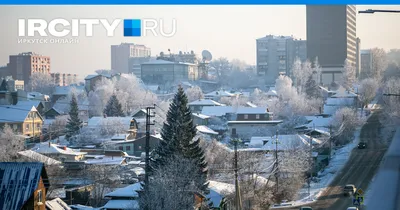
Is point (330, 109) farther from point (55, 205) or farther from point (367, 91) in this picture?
point (55, 205)

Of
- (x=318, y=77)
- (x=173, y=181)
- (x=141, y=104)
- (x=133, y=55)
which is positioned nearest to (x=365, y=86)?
(x=318, y=77)

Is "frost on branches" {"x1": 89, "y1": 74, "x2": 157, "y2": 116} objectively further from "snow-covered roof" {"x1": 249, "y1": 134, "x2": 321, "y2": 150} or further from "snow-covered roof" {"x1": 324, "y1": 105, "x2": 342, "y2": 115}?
"snow-covered roof" {"x1": 249, "y1": 134, "x2": 321, "y2": 150}

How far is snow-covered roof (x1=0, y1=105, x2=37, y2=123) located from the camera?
36.6 feet

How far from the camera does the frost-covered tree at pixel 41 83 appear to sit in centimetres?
1614

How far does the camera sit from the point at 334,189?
686 centimetres

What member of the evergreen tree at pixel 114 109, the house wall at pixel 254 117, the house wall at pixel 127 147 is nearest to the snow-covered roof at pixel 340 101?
the house wall at pixel 254 117

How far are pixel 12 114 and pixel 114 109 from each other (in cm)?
313

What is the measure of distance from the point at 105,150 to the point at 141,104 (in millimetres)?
5129

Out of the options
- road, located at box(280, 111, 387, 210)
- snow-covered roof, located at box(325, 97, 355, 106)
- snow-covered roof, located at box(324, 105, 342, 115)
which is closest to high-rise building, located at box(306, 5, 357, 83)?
snow-covered roof, located at box(325, 97, 355, 106)

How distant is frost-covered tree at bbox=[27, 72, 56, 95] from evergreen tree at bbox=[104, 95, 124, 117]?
2.78 m

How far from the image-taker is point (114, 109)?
14.1 m

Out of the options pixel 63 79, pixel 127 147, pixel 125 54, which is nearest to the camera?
pixel 127 147

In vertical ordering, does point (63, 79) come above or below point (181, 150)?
above

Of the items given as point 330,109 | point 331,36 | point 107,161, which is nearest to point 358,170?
point 107,161
